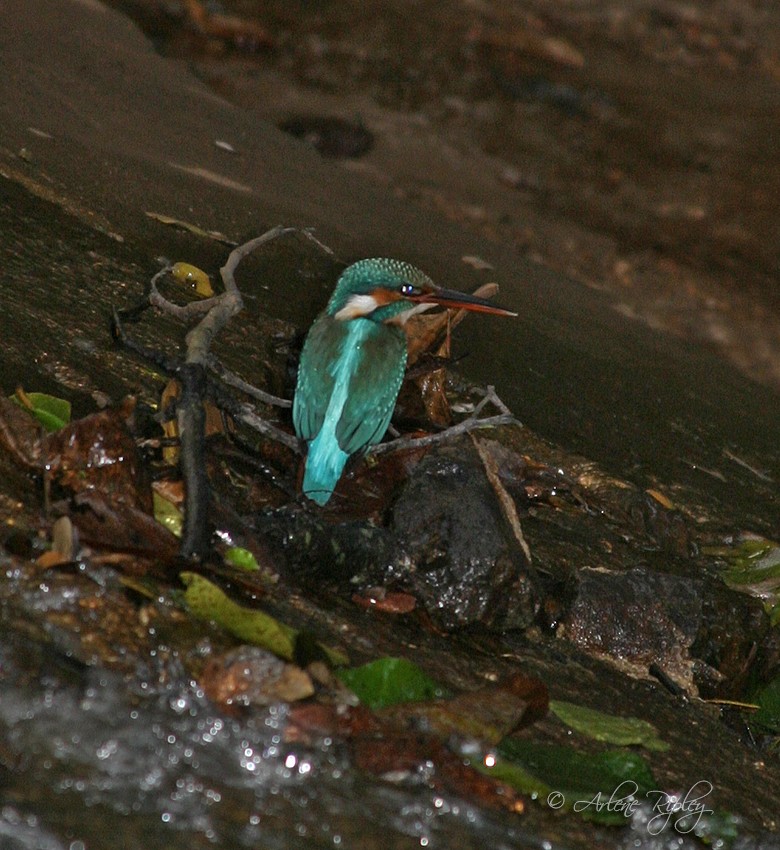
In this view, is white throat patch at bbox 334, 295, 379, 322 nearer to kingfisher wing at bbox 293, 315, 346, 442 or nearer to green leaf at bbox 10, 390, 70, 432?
kingfisher wing at bbox 293, 315, 346, 442

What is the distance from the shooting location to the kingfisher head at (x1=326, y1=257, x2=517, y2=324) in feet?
11.1

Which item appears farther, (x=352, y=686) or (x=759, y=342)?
(x=759, y=342)

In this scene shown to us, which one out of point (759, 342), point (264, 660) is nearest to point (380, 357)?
point (264, 660)

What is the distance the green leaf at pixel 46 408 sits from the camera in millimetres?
2678

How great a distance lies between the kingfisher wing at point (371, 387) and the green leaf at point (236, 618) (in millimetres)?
779

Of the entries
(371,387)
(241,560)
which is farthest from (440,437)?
(241,560)

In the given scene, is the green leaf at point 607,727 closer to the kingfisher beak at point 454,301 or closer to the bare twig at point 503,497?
the bare twig at point 503,497

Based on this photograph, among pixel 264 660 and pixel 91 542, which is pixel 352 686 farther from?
pixel 91 542

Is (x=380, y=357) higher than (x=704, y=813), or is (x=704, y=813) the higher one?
(x=380, y=357)

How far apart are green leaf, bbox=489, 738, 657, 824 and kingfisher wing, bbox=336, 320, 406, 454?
0.94 meters

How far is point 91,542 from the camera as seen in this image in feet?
7.77

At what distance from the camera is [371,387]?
123 inches

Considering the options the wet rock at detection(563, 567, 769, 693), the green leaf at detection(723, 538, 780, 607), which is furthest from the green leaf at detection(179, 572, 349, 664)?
the green leaf at detection(723, 538, 780, 607)

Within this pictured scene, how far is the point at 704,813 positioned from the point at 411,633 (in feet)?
2.27
